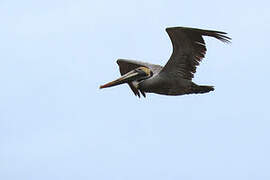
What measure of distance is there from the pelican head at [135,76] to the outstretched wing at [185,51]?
87 cm

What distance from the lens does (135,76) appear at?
2431 centimetres

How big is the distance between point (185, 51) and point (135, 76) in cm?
173

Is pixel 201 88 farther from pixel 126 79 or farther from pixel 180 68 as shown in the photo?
pixel 126 79

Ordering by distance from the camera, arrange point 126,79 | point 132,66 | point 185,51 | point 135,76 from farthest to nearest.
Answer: point 132,66, point 126,79, point 135,76, point 185,51

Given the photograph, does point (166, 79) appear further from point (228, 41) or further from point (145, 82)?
point (228, 41)

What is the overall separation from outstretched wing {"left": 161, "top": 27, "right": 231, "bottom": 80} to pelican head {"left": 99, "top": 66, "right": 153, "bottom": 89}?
87 cm

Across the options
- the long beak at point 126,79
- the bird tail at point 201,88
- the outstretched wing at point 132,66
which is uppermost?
the outstretched wing at point 132,66

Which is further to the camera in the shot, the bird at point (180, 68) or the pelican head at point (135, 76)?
the pelican head at point (135, 76)

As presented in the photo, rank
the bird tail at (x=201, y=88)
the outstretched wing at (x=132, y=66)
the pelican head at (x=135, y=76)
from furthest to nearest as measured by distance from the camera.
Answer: the outstretched wing at (x=132, y=66) < the pelican head at (x=135, y=76) < the bird tail at (x=201, y=88)

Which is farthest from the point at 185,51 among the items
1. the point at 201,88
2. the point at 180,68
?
the point at 201,88

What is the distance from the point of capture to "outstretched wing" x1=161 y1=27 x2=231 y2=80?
22.7 m

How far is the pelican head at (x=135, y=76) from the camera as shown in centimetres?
2420

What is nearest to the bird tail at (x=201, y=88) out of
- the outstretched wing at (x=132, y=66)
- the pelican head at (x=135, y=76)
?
the pelican head at (x=135, y=76)

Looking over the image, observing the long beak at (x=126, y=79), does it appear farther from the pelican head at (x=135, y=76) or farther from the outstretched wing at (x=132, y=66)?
the outstretched wing at (x=132, y=66)
